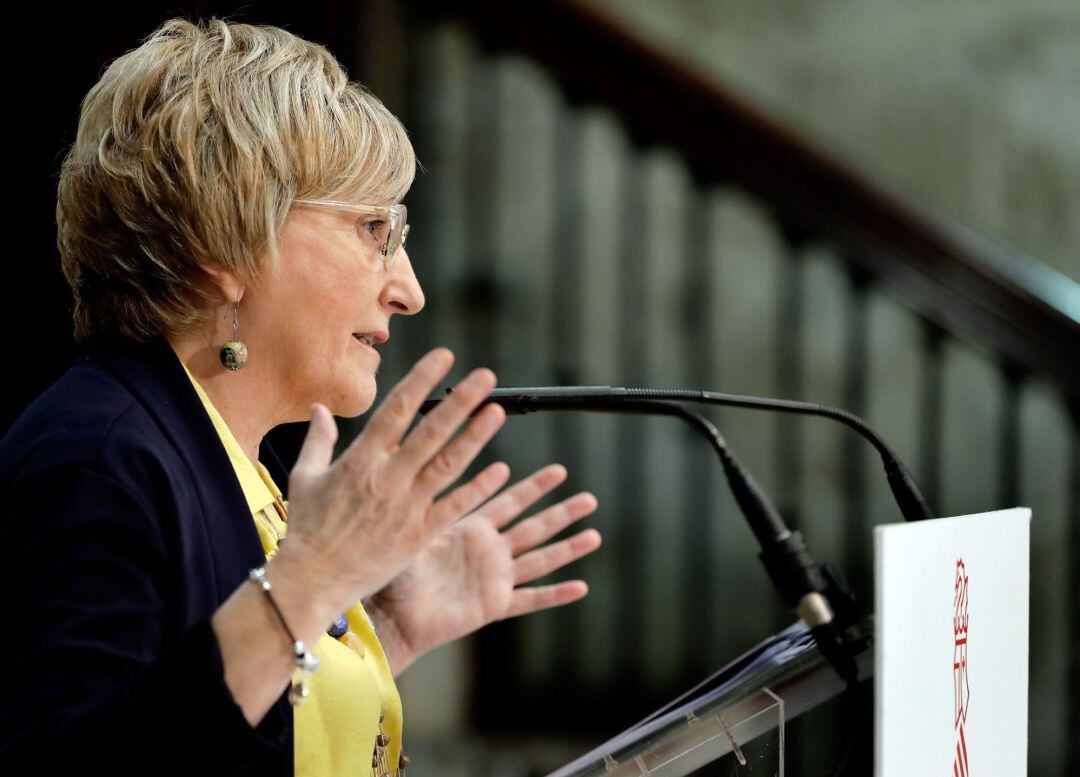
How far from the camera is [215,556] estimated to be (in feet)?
3.76

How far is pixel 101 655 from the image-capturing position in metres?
0.95

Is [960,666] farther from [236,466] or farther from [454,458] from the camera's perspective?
[236,466]

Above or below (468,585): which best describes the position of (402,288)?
above

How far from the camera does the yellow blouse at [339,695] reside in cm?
123

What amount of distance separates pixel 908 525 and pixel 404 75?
190 centimetres

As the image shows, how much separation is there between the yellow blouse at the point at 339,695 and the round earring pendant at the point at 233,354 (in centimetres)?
4

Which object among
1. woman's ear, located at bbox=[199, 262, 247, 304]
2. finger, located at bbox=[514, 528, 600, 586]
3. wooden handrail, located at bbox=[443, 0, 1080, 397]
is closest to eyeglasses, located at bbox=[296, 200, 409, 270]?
woman's ear, located at bbox=[199, 262, 247, 304]

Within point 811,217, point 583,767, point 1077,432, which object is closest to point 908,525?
point 583,767

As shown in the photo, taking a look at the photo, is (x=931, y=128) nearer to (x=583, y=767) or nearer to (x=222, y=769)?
(x=583, y=767)

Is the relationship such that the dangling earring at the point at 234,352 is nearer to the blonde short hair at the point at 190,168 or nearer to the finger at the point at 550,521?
the blonde short hair at the point at 190,168

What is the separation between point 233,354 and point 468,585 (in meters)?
0.39

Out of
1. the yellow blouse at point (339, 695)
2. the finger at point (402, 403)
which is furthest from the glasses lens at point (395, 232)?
the finger at point (402, 403)

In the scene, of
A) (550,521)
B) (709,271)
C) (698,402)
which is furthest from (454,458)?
(709,271)

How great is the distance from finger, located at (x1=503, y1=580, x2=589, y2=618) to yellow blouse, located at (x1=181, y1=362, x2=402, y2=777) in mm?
178
